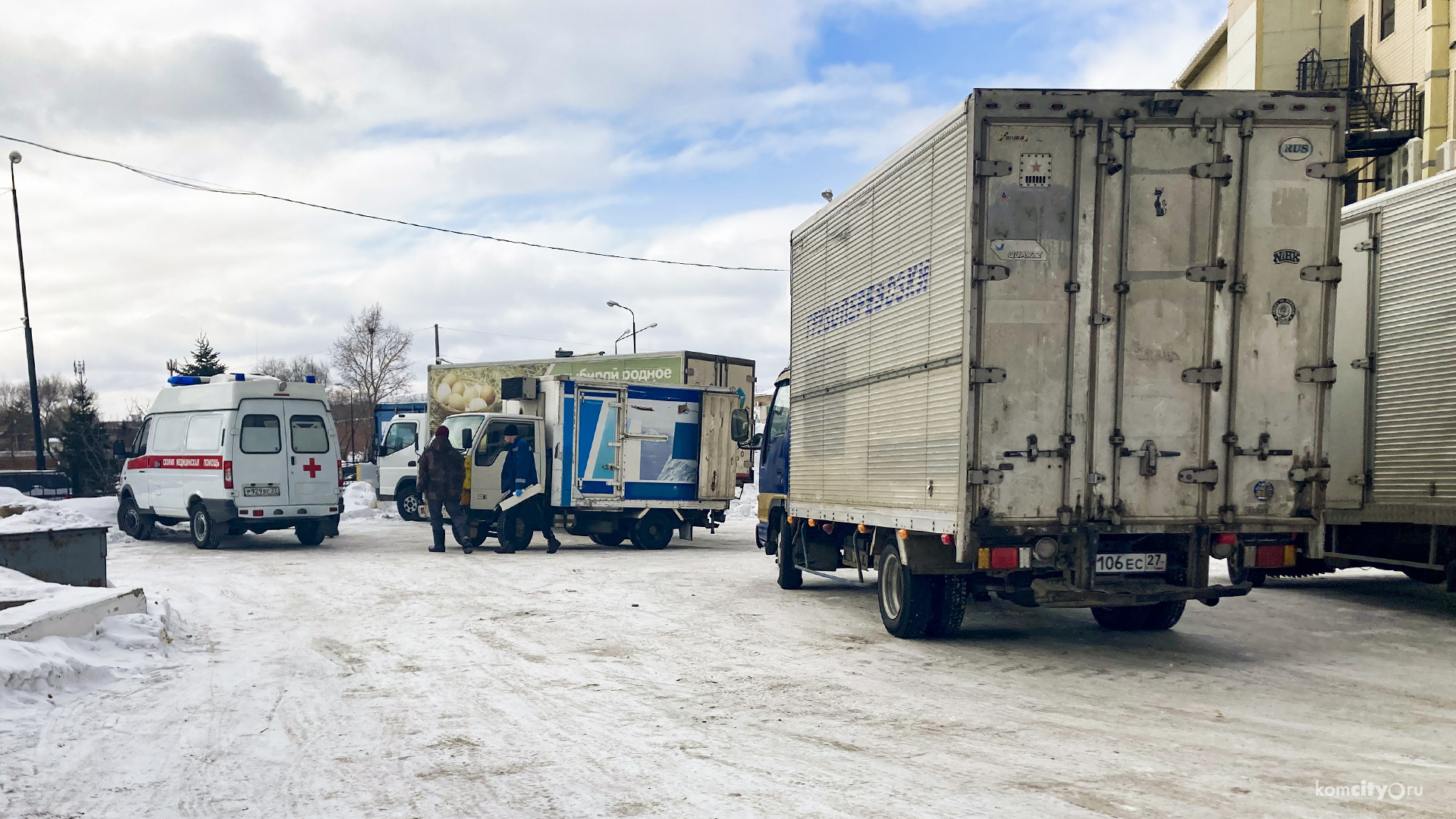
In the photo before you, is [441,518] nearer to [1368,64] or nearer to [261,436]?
[261,436]

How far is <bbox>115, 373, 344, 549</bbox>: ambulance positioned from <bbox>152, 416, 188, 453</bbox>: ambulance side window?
2 centimetres

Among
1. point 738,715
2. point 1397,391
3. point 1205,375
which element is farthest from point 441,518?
point 1397,391

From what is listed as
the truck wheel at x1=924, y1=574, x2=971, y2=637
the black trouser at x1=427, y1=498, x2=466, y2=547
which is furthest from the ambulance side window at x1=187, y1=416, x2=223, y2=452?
the truck wheel at x1=924, y1=574, x2=971, y2=637

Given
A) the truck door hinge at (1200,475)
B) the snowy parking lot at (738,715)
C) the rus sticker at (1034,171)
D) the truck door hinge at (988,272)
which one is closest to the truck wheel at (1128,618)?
the snowy parking lot at (738,715)

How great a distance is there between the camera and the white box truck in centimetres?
914

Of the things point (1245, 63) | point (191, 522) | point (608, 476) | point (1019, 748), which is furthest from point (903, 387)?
point (1245, 63)

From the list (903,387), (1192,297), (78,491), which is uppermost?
(1192,297)

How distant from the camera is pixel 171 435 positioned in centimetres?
1752

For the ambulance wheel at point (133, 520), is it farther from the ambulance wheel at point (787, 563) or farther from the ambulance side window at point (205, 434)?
the ambulance wheel at point (787, 563)

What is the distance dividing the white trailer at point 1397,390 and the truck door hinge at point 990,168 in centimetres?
394

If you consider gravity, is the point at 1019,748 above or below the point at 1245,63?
below

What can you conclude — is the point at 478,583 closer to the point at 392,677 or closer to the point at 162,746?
the point at 392,677

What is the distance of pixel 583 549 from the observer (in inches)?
701

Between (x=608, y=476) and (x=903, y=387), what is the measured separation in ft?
31.4
